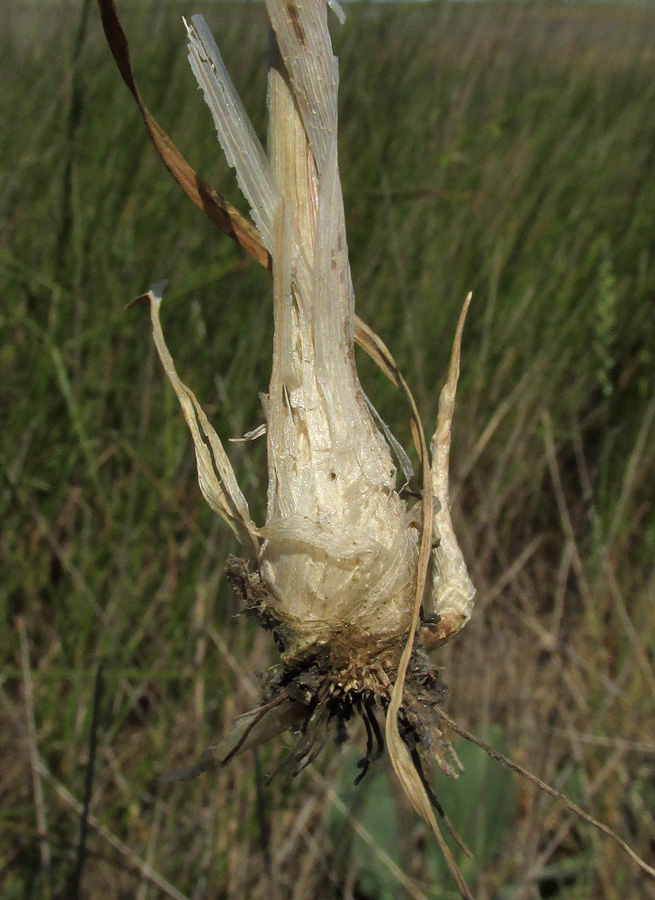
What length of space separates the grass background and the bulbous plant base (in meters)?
0.28

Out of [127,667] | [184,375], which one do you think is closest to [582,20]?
[184,375]

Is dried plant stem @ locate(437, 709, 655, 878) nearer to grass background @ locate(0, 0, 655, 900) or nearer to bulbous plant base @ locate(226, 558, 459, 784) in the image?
bulbous plant base @ locate(226, 558, 459, 784)

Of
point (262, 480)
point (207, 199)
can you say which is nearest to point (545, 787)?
point (207, 199)

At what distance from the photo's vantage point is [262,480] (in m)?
1.06

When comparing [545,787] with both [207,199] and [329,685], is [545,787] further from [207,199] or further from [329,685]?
[207,199]

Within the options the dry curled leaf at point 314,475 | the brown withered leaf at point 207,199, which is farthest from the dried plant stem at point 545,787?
the brown withered leaf at point 207,199

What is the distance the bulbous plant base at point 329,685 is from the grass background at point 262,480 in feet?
0.91

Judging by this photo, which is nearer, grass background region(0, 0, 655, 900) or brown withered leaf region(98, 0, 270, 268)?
brown withered leaf region(98, 0, 270, 268)

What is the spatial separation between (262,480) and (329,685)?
658 mm

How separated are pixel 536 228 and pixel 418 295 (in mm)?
352

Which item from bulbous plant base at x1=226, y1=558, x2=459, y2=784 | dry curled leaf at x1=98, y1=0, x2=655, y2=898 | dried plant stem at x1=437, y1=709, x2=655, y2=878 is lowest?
dried plant stem at x1=437, y1=709, x2=655, y2=878

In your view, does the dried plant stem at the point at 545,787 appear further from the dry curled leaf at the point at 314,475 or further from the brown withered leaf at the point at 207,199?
the brown withered leaf at the point at 207,199

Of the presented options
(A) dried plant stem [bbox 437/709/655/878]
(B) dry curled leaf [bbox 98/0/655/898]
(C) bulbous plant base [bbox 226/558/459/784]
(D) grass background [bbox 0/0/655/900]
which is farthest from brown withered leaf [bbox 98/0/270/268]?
(D) grass background [bbox 0/0/655/900]

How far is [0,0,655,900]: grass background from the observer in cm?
94
